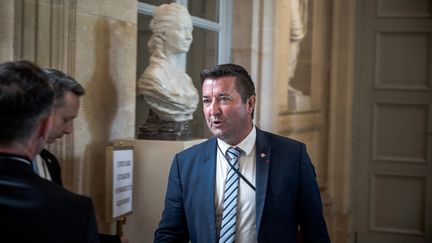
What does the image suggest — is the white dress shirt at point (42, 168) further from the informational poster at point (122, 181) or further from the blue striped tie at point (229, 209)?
the informational poster at point (122, 181)

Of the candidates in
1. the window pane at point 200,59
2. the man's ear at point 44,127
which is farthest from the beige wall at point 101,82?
the window pane at point 200,59

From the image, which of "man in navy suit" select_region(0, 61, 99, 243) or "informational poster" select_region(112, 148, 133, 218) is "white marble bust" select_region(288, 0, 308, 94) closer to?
"informational poster" select_region(112, 148, 133, 218)

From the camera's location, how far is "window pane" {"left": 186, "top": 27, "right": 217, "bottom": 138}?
490 cm

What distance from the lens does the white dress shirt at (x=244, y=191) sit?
239cm

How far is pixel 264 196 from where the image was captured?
2369 mm

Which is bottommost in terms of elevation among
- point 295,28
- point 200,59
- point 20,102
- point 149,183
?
point 149,183

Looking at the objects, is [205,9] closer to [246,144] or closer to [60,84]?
[246,144]

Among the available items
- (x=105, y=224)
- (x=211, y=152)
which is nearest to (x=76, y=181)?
(x=105, y=224)

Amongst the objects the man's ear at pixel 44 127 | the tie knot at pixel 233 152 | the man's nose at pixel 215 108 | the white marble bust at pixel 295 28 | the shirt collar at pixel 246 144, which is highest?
the white marble bust at pixel 295 28

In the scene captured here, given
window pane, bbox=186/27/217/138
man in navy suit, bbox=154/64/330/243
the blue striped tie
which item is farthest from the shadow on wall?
window pane, bbox=186/27/217/138

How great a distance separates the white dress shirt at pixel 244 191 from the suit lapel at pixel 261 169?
31 mm

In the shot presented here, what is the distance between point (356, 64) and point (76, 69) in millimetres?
5189

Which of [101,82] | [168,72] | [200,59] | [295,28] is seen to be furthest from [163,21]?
[295,28]

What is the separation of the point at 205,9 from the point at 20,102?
3.85 meters
